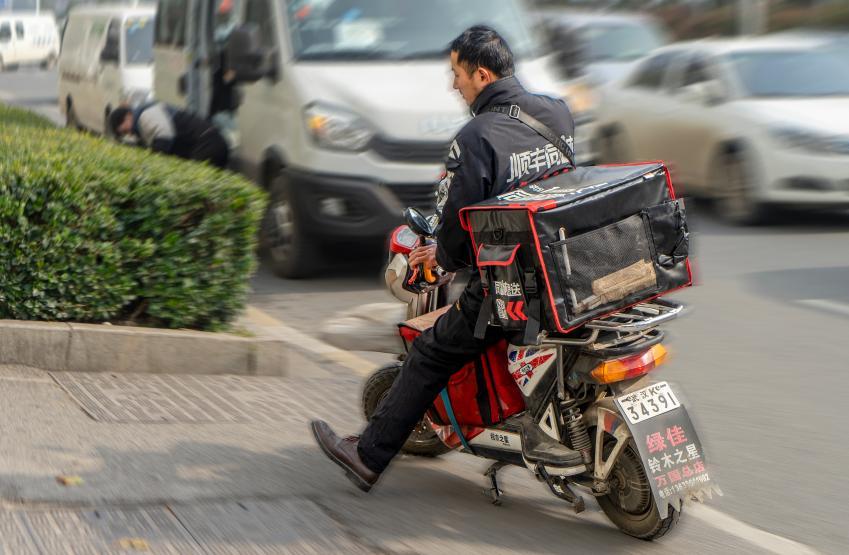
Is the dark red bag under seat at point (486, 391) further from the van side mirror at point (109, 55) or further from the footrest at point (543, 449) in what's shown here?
the van side mirror at point (109, 55)

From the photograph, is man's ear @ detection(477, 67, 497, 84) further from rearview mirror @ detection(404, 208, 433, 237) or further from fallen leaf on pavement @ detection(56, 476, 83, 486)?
fallen leaf on pavement @ detection(56, 476, 83, 486)

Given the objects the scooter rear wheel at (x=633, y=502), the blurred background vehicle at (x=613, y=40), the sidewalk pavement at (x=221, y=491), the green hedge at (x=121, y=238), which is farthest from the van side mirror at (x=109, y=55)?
the scooter rear wheel at (x=633, y=502)

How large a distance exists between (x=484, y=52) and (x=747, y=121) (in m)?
8.08

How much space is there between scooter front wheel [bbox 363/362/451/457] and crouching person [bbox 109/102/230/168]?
19.2 feet

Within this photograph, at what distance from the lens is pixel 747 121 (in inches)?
482

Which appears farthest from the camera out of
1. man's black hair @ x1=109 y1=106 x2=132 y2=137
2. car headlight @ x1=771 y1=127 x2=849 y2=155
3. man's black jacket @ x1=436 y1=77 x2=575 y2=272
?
car headlight @ x1=771 y1=127 x2=849 y2=155

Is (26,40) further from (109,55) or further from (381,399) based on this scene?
(381,399)

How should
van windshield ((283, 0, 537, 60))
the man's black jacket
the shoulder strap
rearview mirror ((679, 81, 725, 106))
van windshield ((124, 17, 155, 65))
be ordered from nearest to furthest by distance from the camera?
the man's black jacket, the shoulder strap, van windshield ((283, 0, 537, 60)), rearview mirror ((679, 81, 725, 106)), van windshield ((124, 17, 155, 65))

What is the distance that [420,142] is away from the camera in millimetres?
9461

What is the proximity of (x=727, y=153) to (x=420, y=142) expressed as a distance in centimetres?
421

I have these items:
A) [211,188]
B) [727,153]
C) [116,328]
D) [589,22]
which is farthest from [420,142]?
[589,22]

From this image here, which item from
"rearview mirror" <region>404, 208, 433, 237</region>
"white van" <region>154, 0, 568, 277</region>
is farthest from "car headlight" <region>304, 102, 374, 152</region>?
"rearview mirror" <region>404, 208, 433, 237</region>

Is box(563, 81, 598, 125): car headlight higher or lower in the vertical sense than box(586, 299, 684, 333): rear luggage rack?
higher

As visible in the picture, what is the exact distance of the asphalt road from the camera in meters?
4.90
